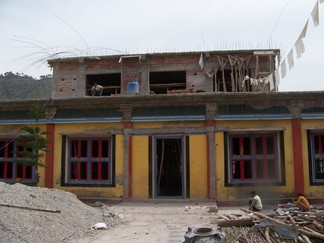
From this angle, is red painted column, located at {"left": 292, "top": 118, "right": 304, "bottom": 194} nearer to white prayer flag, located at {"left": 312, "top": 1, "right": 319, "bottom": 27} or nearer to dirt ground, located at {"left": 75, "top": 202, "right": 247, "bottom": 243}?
A: dirt ground, located at {"left": 75, "top": 202, "right": 247, "bottom": 243}

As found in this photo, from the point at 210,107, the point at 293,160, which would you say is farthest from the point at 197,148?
the point at 293,160

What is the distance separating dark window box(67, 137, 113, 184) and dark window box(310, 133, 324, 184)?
715 cm

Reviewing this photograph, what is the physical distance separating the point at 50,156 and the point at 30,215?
5.47m

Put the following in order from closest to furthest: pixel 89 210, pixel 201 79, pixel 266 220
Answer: pixel 266 220 → pixel 89 210 → pixel 201 79

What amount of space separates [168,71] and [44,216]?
11.7 metres

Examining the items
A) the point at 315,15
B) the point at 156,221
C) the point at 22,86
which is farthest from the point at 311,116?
the point at 22,86

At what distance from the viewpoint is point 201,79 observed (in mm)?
18500

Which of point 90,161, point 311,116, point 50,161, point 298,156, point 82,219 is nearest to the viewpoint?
point 82,219

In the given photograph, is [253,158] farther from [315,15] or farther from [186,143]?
[315,15]

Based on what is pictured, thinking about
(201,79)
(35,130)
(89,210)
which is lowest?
(89,210)

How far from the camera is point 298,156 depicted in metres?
12.5

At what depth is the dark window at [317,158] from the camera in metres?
12.5

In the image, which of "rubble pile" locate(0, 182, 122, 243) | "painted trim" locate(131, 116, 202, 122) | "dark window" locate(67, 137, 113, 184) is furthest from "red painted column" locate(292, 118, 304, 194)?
"dark window" locate(67, 137, 113, 184)

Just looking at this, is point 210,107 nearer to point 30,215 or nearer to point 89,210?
→ point 89,210
